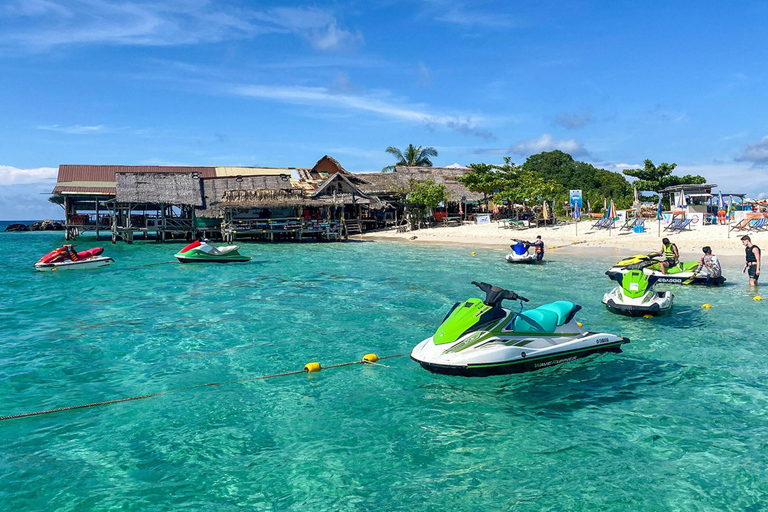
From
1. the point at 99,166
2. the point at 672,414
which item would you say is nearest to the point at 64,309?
the point at 672,414

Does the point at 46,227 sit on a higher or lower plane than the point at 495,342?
higher

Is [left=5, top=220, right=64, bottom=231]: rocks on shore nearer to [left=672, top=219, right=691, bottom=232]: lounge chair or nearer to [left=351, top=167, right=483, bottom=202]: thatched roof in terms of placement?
[left=351, top=167, right=483, bottom=202]: thatched roof

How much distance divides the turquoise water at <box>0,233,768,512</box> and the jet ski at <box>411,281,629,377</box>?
46cm

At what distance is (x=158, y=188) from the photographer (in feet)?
138

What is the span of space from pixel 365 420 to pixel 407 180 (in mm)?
45153

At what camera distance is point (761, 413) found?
712 cm

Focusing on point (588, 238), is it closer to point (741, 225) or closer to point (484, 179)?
point (741, 225)

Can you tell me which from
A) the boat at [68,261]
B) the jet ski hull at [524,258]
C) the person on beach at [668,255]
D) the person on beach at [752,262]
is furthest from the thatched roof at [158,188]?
the person on beach at [752,262]

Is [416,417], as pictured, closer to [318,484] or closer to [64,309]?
[318,484]

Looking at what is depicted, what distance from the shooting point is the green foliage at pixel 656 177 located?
4756 centimetres

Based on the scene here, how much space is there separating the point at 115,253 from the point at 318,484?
33.9 meters

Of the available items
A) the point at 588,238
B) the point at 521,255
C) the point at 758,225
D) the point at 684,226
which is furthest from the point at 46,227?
the point at 758,225

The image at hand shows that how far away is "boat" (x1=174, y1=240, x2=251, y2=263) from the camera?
2684 centimetres

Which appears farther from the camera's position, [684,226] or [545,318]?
[684,226]
